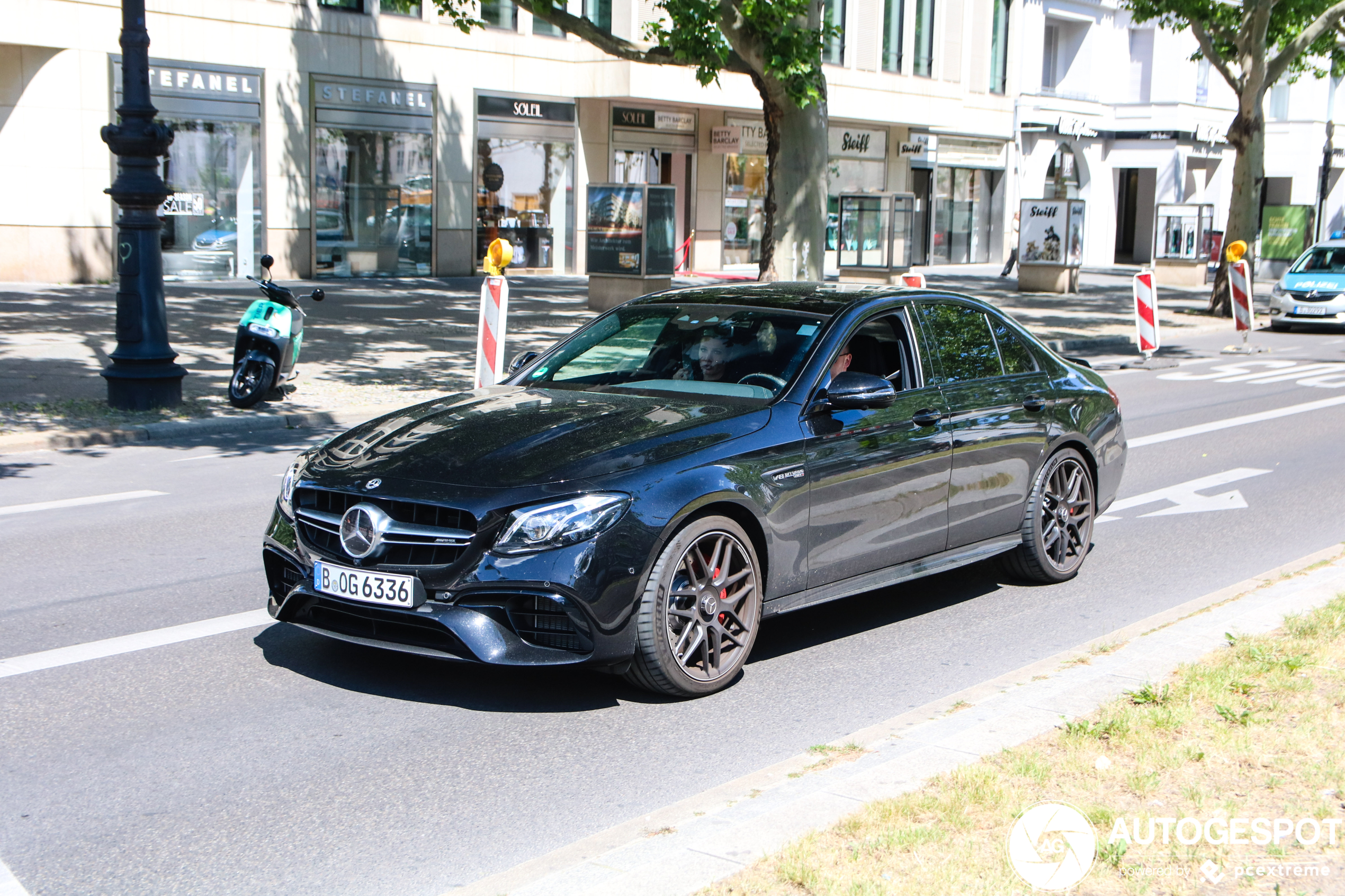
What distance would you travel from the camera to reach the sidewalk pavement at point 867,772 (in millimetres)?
3631

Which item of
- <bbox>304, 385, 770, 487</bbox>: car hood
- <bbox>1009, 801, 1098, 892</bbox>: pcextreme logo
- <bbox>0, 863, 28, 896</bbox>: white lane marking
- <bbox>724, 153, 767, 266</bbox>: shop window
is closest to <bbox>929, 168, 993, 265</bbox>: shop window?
<bbox>724, 153, 767, 266</bbox>: shop window

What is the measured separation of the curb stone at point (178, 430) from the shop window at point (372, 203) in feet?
50.4

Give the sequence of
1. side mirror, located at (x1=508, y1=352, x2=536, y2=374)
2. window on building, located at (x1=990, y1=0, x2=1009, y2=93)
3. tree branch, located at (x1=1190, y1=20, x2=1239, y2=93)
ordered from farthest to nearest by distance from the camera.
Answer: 1. window on building, located at (x1=990, y1=0, x2=1009, y2=93)
2. tree branch, located at (x1=1190, y1=20, x2=1239, y2=93)
3. side mirror, located at (x1=508, y1=352, x2=536, y2=374)

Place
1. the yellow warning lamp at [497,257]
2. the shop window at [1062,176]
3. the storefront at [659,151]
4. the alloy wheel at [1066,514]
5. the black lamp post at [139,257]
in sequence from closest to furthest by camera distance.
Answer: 1. the alloy wheel at [1066,514]
2. the black lamp post at [139,257]
3. the yellow warning lamp at [497,257]
4. the storefront at [659,151]
5. the shop window at [1062,176]

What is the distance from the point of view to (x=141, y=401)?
12453 mm

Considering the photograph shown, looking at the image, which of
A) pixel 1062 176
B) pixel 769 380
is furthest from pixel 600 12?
pixel 769 380

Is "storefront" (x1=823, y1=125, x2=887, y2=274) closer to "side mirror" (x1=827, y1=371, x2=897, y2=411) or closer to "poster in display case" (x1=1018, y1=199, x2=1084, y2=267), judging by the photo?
"poster in display case" (x1=1018, y1=199, x2=1084, y2=267)

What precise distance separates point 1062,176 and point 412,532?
156 feet

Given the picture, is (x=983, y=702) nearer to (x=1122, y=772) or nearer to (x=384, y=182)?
(x=1122, y=772)

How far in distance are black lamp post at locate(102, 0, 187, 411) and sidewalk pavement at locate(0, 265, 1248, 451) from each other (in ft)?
0.87

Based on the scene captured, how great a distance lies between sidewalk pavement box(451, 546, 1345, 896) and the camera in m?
3.63

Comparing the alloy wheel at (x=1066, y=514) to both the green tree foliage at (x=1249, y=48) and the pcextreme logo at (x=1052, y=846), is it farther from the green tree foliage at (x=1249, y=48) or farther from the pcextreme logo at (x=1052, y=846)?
the green tree foliage at (x=1249, y=48)

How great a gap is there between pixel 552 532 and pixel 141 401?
8.69 m

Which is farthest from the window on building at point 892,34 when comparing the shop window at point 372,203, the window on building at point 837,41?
the shop window at point 372,203
